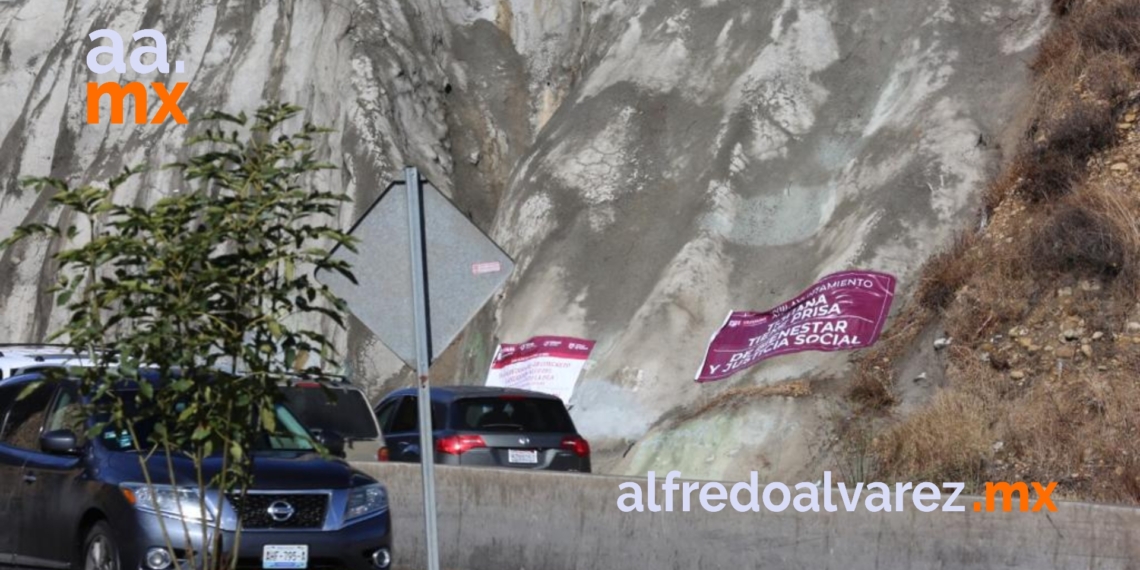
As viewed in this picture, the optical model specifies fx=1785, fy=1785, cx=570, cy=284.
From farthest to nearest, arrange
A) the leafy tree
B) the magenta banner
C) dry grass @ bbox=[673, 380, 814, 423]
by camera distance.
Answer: the magenta banner, dry grass @ bbox=[673, 380, 814, 423], the leafy tree

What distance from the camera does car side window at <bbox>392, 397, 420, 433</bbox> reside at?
19938mm

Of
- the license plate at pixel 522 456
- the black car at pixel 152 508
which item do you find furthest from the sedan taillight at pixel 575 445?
the black car at pixel 152 508

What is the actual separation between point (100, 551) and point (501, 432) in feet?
24.4

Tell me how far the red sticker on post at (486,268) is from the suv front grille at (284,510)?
3.22 meters

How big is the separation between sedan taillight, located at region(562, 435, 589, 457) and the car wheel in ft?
25.0

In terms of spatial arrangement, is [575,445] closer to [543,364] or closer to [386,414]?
[386,414]

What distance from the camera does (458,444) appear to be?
18.7 meters

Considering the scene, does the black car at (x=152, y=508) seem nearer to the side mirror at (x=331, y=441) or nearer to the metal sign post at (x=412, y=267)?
the side mirror at (x=331, y=441)

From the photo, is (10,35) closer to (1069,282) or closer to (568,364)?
(568,364)

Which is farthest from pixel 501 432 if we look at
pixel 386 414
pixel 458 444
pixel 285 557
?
pixel 285 557

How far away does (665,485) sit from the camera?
14.2 meters

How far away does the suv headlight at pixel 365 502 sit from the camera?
12305 mm

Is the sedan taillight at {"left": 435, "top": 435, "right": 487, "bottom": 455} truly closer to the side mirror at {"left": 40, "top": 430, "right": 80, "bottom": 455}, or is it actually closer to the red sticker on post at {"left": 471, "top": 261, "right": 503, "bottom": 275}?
the side mirror at {"left": 40, "top": 430, "right": 80, "bottom": 455}

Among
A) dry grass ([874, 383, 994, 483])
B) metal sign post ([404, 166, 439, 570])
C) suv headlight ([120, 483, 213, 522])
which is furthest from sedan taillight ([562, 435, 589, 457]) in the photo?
metal sign post ([404, 166, 439, 570])
